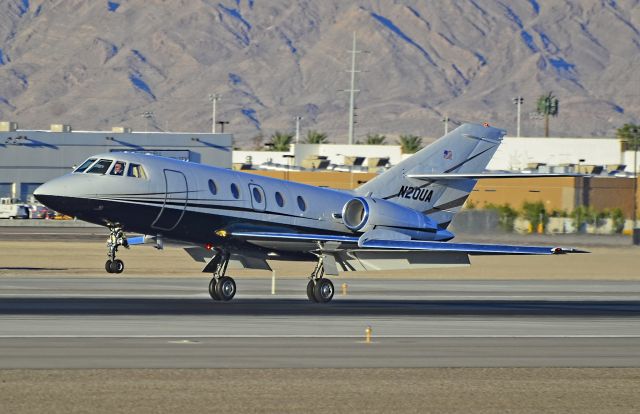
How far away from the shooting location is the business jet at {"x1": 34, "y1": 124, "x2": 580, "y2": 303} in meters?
33.2

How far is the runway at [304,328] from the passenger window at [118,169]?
11.0 ft

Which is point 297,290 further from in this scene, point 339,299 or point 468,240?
point 468,240

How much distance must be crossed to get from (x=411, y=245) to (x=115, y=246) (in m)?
7.89

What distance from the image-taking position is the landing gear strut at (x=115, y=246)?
103 feet

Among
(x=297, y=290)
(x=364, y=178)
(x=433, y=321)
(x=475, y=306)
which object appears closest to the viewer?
(x=433, y=321)

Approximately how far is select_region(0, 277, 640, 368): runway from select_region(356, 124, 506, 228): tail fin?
283 cm

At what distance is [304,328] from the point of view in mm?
27406

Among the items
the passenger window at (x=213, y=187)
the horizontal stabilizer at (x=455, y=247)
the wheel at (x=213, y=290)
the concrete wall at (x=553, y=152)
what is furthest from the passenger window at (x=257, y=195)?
the concrete wall at (x=553, y=152)

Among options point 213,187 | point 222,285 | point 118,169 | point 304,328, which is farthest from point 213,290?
point 304,328
